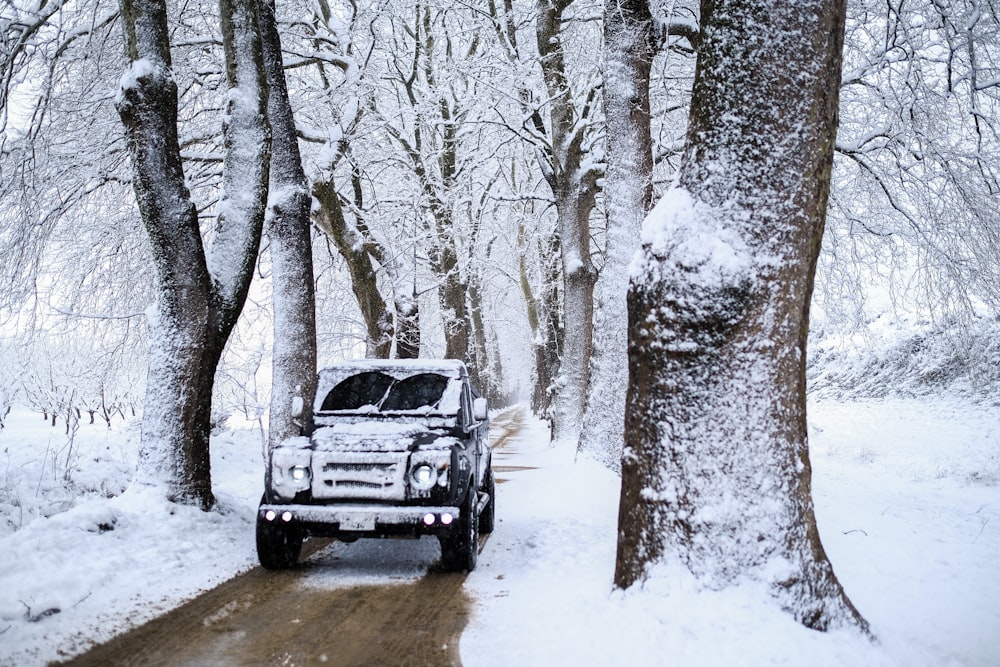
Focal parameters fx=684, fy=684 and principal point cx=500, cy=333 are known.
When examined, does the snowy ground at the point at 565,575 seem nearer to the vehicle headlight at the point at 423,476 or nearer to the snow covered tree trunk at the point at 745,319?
the snow covered tree trunk at the point at 745,319

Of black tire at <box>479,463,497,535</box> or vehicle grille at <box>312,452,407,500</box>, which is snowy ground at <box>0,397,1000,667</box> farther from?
vehicle grille at <box>312,452,407,500</box>

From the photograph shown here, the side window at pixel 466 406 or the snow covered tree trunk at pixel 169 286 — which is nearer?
the snow covered tree trunk at pixel 169 286

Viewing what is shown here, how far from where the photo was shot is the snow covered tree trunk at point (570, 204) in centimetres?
1451

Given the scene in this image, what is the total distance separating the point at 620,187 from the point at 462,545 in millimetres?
6903

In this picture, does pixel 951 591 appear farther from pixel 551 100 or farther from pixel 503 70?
pixel 503 70

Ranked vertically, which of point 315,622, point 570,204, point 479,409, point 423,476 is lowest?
point 315,622

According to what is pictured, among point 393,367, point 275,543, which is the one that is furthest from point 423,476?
point 393,367

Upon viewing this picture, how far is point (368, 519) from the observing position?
233 inches

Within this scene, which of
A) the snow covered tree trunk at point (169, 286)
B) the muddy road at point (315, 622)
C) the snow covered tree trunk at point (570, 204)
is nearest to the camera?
the muddy road at point (315, 622)

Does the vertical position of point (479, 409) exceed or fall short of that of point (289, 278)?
it falls short

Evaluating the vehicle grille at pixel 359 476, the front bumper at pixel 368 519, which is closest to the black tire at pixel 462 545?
the front bumper at pixel 368 519

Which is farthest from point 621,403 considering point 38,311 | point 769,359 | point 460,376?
point 38,311

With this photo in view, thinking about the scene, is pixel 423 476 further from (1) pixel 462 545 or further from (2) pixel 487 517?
(2) pixel 487 517

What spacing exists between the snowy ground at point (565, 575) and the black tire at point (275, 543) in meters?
0.35
